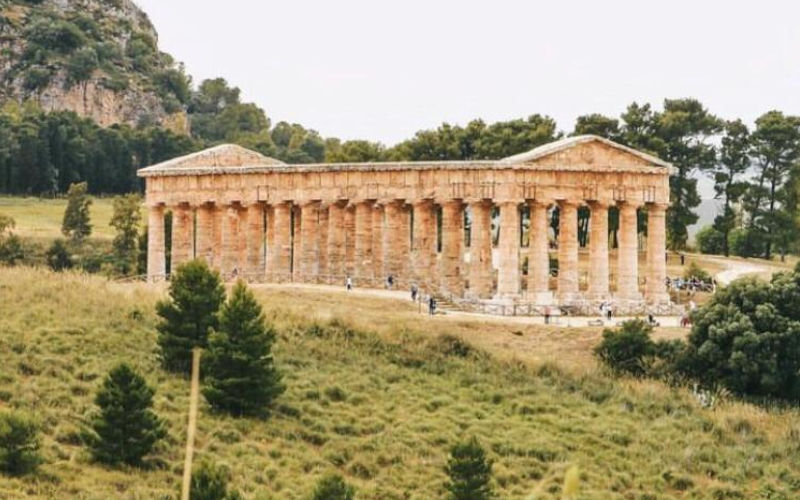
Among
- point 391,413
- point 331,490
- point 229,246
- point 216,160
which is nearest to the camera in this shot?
point 331,490

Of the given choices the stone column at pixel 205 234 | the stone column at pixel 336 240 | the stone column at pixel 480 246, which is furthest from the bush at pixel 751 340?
the stone column at pixel 205 234

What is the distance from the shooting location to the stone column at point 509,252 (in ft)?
226

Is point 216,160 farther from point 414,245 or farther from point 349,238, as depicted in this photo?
point 414,245

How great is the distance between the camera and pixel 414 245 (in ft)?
252

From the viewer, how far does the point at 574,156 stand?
70.1 metres

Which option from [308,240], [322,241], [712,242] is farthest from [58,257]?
[712,242]

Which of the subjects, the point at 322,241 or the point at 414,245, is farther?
the point at 322,241

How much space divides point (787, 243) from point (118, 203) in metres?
54.7

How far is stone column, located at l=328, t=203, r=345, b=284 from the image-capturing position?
7844 centimetres

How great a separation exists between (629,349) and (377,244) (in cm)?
2424

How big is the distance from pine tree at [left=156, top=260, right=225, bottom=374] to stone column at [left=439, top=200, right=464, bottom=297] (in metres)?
23.9

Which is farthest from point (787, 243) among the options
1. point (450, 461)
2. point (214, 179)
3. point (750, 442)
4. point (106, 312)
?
point (450, 461)

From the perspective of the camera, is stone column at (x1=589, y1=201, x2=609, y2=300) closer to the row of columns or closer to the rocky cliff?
the row of columns

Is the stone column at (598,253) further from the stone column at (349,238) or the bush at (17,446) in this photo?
the bush at (17,446)
